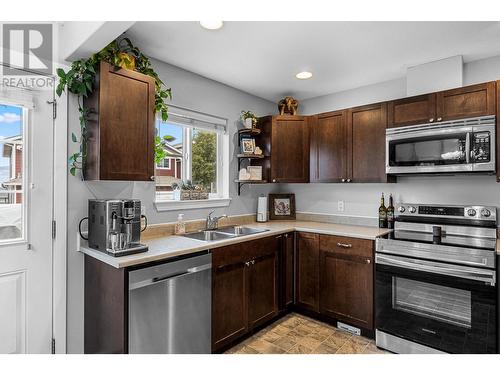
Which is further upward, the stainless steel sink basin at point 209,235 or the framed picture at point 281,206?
the framed picture at point 281,206

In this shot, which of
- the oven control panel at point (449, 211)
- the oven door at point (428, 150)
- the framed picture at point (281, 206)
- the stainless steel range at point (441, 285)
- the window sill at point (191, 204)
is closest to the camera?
the stainless steel range at point (441, 285)

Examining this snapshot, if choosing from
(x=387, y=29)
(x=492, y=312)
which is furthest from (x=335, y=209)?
(x=387, y=29)

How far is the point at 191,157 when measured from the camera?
299 centimetres

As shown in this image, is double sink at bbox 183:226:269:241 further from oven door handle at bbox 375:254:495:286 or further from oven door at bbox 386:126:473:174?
oven door at bbox 386:126:473:174

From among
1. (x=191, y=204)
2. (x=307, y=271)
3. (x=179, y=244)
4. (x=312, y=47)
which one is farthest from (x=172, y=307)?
(x=312, y=47)

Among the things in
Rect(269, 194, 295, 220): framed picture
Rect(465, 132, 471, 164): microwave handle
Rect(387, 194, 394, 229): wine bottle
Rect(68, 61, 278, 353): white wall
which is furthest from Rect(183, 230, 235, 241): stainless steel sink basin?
Rect(465, 132, 471, 164): microwave handle

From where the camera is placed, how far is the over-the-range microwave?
2260 mm

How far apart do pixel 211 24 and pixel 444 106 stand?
201cm

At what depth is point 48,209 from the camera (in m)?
1.94

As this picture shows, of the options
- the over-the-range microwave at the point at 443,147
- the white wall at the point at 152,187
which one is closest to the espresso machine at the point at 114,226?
the white wall at the point at 152,187

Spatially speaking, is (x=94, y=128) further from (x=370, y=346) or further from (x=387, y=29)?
(x=370, y=346)

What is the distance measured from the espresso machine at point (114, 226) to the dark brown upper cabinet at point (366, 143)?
214 cm

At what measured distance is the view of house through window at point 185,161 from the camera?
2.74 metres

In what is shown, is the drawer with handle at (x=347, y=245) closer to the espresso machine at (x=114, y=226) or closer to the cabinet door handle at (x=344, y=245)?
the cabinet door handle at (x=344, y=245)
